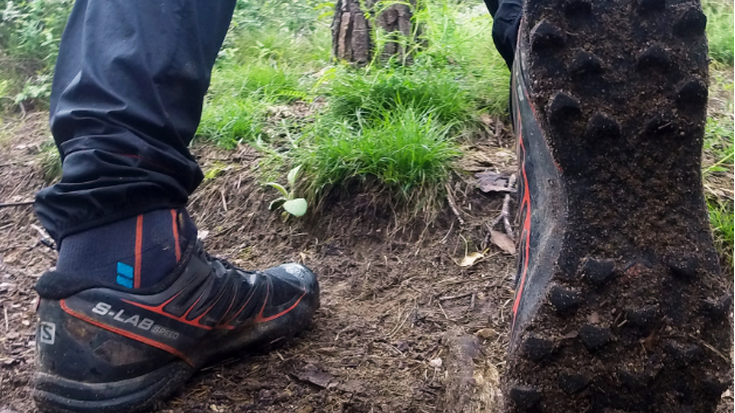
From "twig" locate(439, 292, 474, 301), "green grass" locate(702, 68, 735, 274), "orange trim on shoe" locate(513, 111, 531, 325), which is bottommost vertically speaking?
"twig" locate(439, 292, 474, 301)

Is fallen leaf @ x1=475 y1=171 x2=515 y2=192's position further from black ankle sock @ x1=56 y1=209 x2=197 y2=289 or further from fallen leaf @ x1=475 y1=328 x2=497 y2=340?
black ankle sock @ x1=56 y1=209 x2=197 y2=289

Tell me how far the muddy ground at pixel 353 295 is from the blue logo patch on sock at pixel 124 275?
0.28 metres

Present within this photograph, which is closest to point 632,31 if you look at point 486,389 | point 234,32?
point 486,389

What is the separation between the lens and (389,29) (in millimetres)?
2723

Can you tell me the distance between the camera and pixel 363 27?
8.88 feet

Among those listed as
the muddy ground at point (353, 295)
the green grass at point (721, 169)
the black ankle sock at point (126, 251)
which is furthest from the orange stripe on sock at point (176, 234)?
the green grass at point (721, 169)

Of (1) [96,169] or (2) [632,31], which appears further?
(1) [96,169]

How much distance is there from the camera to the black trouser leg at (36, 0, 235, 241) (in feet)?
3.47

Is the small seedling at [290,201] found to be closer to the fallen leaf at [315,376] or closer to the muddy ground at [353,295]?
the muddy ground at [353,295]

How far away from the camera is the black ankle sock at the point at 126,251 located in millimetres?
1087

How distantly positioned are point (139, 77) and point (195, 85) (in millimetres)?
107

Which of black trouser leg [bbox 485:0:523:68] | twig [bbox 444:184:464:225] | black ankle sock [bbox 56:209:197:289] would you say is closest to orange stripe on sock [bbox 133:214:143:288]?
black ankle sock [bbox 56:209:197:289]

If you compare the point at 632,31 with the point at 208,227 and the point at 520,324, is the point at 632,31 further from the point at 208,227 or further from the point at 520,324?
the point at 208,227

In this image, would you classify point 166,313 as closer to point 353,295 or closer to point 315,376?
point 315,376
